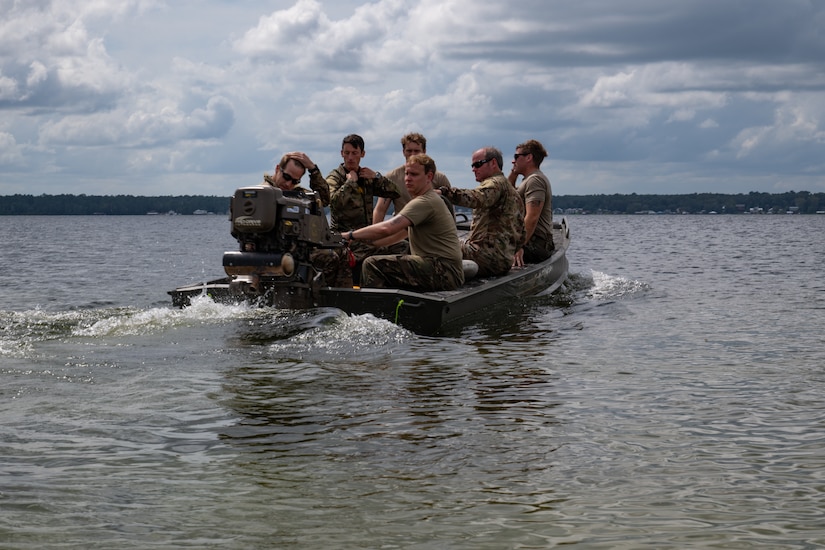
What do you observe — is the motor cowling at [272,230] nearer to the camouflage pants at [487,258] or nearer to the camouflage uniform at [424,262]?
the camouflage uniform at [424,262]

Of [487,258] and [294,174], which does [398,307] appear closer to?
[294,174]

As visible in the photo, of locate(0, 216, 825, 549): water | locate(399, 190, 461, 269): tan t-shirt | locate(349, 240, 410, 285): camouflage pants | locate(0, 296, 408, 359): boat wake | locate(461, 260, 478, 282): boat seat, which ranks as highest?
locate(399, 190, 461, 269): tan t-shirt

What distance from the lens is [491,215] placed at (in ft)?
41.5

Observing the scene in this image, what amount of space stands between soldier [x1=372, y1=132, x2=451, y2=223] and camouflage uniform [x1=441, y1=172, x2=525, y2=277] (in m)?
0.73

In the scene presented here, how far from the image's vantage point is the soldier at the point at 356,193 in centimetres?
1204

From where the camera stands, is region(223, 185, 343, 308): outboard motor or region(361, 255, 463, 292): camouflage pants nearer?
region(223, 185, 343, 308): outboard motor

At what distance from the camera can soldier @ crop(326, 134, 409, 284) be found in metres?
12.0

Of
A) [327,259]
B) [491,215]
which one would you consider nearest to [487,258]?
[491,215]

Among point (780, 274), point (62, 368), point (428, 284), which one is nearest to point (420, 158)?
point (428, 284)

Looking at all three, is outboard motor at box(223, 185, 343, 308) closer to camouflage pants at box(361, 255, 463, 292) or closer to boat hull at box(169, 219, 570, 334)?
boat hull at box(169, 219, 570, 334)

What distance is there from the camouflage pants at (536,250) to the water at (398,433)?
3.39 metres

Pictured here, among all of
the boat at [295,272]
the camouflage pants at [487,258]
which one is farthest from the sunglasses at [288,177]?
the camouflage pants at [487,258]

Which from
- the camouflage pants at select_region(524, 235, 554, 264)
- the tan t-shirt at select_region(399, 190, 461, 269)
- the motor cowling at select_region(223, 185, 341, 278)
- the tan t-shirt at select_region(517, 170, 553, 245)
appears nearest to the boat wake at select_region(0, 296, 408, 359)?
the motor cowling at select_region(223, 185, 341, 278)

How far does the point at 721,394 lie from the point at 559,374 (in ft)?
4.95
